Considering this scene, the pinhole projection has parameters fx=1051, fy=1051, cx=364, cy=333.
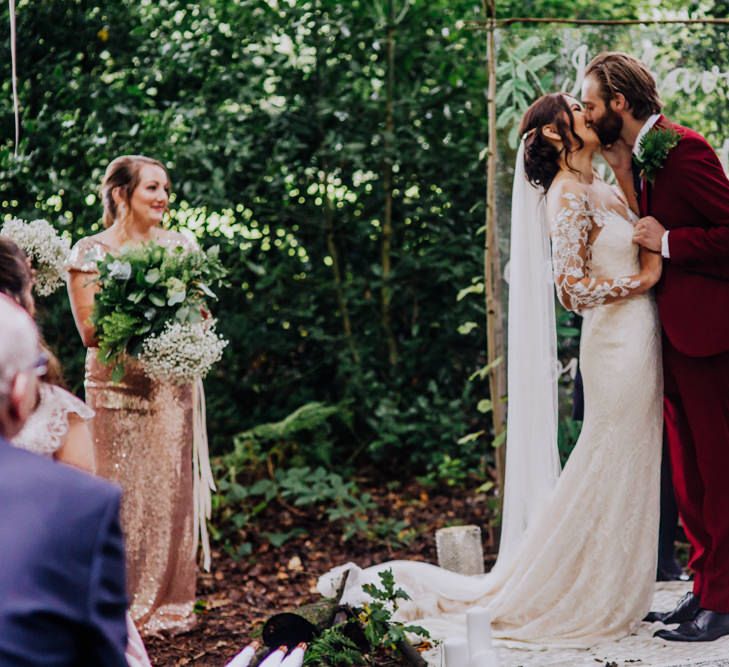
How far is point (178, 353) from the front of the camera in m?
4.43

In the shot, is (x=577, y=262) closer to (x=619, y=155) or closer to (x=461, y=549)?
(x=619, y=155)

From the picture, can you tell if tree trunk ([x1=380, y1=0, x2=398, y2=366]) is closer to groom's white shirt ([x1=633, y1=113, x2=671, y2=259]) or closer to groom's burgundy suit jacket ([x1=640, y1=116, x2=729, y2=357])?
groom's white shirt ([x1=633, y1=113, x2=671, y2=259])

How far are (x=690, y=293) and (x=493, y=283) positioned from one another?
1.47 meters

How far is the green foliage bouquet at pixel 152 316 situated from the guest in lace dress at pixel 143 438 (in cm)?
12

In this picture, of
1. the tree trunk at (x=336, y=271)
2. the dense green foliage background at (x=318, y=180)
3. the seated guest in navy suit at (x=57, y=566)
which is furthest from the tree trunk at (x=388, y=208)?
the seated guest in navy suit at (x=57, y=566)

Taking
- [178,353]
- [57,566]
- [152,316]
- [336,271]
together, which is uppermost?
[336,271]

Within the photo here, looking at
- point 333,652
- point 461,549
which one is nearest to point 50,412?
point 333,652

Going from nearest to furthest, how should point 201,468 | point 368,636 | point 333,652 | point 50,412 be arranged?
1. point 50,412
2. point 333,652
3. point 368,636
4. point 201,468

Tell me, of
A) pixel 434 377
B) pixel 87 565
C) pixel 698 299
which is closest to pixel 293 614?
pixel 698 299

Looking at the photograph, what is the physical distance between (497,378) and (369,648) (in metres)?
1.97

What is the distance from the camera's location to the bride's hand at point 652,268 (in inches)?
171

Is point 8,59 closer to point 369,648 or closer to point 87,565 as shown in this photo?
point 369,648

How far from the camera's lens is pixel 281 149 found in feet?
24.3

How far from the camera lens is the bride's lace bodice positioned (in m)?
2.50
